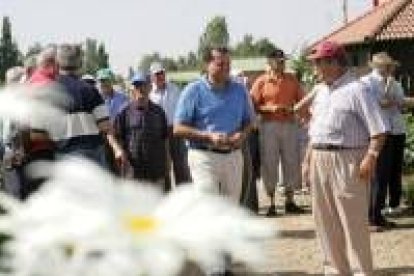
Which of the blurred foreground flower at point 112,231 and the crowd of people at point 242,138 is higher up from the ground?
the blurred foreground flower at point 112,231

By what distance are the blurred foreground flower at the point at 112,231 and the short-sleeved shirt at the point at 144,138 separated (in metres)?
8.41

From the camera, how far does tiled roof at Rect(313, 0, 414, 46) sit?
39.9 metres

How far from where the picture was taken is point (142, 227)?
0.81 m

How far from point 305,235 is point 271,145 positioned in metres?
2.09

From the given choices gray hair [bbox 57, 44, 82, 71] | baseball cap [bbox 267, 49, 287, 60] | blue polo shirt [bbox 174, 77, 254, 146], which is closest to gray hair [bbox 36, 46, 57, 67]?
gray hair [bbox 57, 44, 82, 71]

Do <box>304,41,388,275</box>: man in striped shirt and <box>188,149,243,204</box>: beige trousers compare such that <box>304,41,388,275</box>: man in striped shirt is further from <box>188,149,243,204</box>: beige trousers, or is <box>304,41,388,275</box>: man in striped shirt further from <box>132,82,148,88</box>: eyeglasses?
<box>132,82,148,88</box>: eyeglasses

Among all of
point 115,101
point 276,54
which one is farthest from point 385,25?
point 276,54

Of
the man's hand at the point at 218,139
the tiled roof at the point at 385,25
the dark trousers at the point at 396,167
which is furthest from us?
the tiled roof at the point at 385,25

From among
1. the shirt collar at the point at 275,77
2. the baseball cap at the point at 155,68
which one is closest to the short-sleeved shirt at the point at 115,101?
the baseball cap at the point at 155,68

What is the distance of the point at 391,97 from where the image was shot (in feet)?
36.1

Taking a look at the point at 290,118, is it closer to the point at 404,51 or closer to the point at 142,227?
the point at 142,227

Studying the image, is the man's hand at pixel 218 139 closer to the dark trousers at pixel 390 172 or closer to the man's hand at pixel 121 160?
the man's hand at pixel 121 160

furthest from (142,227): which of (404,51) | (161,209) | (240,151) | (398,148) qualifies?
(404,51)

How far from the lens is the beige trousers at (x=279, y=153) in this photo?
12227 mm
